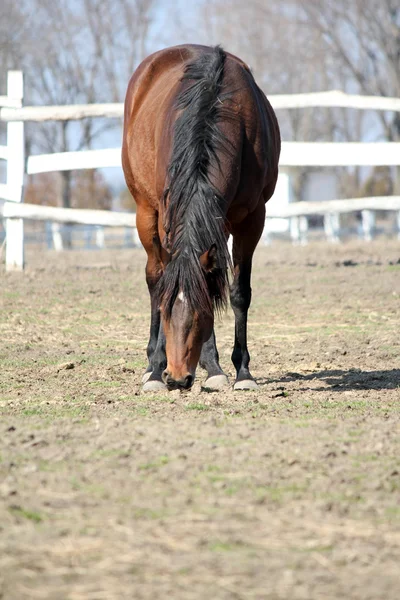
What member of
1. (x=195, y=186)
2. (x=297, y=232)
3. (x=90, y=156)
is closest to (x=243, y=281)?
(x=195, y=186)

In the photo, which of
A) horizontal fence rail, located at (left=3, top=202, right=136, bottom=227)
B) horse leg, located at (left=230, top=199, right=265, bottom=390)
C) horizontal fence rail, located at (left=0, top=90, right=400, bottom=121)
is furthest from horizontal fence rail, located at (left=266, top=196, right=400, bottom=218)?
horse leg, located at (left=230, top=199, right=265, bottom=390)

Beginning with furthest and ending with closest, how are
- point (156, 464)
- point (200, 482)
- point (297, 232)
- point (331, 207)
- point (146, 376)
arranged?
point (297, 232)
point (331, 207)
point (146, 376)
point (156, 464)
point (200, 482)

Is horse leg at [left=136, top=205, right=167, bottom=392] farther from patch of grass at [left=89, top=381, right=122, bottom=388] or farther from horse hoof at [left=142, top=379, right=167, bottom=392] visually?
horse hoof at [left=142, top=379, right=167, bottom=392]

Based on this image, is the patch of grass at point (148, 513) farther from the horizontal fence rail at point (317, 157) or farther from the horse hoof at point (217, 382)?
the horizontal fence rail at point (317, 157)

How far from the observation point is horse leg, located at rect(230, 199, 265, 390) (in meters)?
5.31

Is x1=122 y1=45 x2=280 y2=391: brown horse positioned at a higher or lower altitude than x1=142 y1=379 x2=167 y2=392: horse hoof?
higher

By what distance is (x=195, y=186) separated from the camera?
4.42 meters

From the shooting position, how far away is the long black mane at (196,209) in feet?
13.8

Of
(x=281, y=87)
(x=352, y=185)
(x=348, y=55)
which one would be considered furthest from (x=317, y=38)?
(x=352, y=185)

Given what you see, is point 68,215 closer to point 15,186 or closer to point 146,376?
point 15,186

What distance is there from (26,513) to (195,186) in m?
2.26

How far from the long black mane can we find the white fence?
18.7ft

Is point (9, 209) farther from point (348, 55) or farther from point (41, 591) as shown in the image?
point (348, 55)

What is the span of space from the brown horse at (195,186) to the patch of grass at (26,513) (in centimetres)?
166
